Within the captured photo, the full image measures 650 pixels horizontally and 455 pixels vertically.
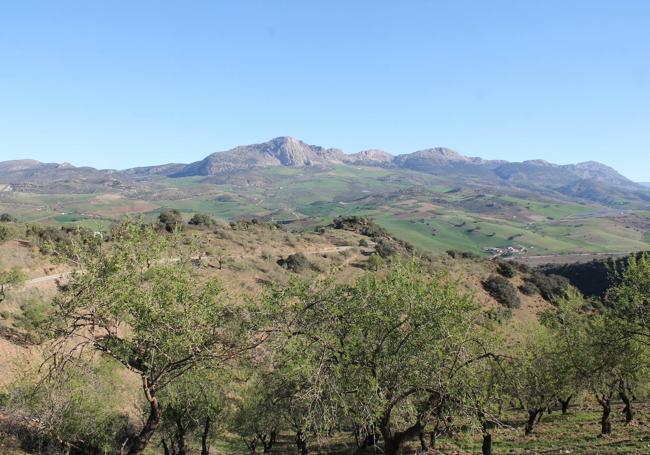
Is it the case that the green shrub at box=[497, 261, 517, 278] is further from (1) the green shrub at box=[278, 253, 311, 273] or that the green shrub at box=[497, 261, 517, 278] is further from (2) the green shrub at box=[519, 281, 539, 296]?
(1) the green shrub at box=[278, 253, 311, 273]

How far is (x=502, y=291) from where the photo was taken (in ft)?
266

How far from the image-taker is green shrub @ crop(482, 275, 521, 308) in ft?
260

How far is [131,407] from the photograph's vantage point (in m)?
36.3

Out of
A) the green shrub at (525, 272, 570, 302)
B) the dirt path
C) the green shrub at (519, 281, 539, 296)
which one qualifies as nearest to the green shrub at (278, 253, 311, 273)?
the dirt path

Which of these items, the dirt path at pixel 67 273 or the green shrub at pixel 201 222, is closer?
the dirt path at pixel 67 273

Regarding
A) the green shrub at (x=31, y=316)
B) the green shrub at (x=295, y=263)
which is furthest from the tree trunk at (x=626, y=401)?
the green shrub at (x=295, y=263)

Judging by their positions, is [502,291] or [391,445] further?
[502,291]

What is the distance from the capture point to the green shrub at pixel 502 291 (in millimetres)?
79312

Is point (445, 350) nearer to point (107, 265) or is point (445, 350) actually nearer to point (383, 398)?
point (383, 398)

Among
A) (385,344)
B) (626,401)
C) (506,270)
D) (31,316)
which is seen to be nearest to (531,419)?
(626,401)

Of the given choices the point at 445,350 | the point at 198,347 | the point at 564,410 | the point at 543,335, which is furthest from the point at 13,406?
the point at 564,410

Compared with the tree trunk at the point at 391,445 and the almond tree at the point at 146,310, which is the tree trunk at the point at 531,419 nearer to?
the tree trunk at the point at 391,445

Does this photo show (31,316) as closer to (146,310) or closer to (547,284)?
(146,310)

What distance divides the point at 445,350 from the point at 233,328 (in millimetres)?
8625
